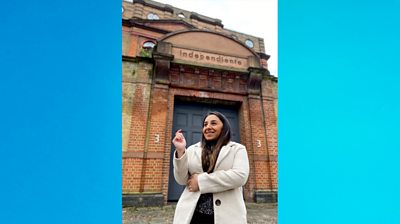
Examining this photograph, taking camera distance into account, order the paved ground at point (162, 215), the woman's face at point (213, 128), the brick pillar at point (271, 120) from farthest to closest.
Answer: the brick pillar at point (271, 120), the paved ground at point (162, 215), the woman's face at point (213, 128)

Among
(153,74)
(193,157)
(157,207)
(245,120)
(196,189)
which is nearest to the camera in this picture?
(196,189)

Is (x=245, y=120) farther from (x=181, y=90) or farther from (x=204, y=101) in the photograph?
(x=181, y=90)

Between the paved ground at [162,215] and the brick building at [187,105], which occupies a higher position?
the brick building at [187,105]

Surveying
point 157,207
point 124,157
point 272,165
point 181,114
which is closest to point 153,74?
point 181,114

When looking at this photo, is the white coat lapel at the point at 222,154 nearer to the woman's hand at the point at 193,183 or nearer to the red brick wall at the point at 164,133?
the woman's hand at the point at 193,183

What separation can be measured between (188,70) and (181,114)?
2.30 ft

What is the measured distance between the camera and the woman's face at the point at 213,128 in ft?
3.62

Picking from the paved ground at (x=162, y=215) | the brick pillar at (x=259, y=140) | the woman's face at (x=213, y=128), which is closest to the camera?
the woman's face at (x=213, y=128)

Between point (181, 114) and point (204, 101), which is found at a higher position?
point (204, 101)

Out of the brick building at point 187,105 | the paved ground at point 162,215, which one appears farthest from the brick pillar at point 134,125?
the paved ground at point 162,215

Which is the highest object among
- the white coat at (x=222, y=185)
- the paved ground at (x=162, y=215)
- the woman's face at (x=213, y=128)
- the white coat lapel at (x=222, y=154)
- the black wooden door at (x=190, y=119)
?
the black wooden door at (x=190, y=119)

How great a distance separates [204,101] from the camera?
142 inches

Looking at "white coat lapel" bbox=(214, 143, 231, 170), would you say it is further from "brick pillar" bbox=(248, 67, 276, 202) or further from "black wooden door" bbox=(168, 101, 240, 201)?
"brick pillar" bbox=(248, 67, 276, 202)

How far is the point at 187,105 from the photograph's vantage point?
357 centimetres
